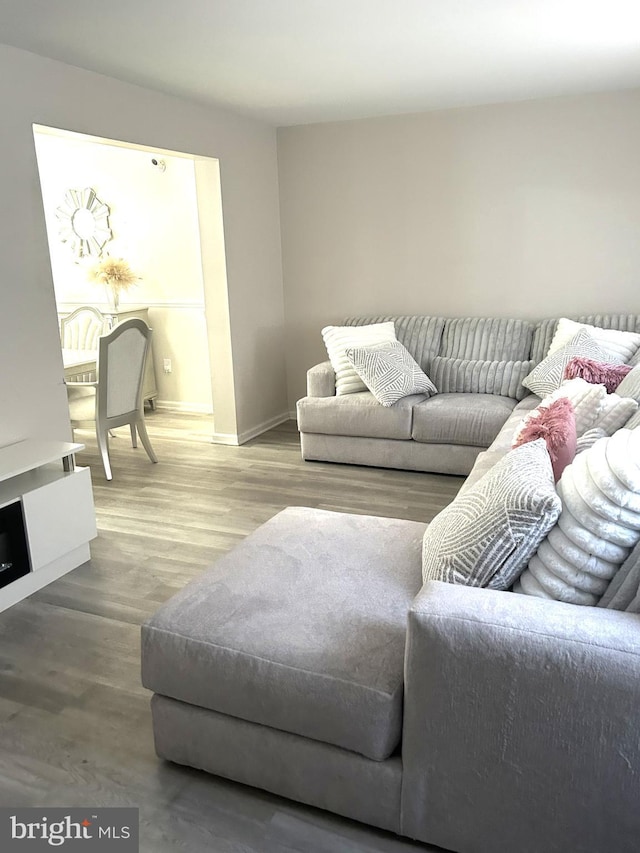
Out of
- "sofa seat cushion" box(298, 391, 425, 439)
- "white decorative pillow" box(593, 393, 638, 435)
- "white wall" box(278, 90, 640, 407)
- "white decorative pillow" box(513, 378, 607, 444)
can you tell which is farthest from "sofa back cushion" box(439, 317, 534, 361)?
"white decorative pillow" box(593, 393, 638, 435)

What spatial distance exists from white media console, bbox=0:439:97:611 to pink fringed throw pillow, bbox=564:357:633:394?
2528mm

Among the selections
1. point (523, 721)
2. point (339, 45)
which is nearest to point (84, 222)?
point (339, 45)

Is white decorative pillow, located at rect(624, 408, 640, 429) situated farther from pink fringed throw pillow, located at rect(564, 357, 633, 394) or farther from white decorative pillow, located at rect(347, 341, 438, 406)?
white decorative pillow, located at rect(347, 341, 438, 406)

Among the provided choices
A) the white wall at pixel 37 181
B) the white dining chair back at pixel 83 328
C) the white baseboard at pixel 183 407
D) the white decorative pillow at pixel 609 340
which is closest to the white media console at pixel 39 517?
the white wall at pixel 37 181

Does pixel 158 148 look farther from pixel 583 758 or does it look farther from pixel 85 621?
pixel 583 758

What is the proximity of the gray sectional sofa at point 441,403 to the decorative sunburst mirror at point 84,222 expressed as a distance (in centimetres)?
257

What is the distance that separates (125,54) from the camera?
10.1 ft

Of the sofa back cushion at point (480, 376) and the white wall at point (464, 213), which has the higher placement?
the white wall at point (464, 213)

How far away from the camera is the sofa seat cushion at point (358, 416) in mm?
4156

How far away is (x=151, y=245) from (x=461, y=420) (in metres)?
3.21

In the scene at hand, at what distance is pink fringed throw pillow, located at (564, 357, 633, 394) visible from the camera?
3447 mm

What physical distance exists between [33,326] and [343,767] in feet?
8.08

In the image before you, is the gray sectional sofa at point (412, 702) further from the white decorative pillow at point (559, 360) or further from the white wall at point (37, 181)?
the white decorative pillow at point (559, 360)

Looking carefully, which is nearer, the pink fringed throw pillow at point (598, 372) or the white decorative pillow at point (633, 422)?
the white decorative pillow at point (633, 422)
